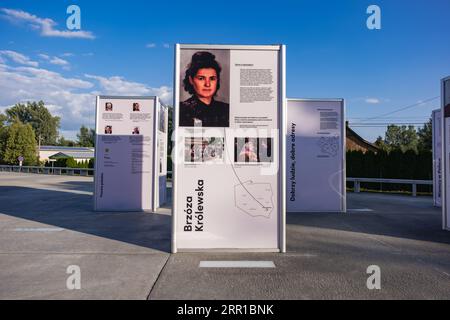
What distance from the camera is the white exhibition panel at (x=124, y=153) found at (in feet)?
32.1

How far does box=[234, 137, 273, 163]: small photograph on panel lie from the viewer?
533 centimetres

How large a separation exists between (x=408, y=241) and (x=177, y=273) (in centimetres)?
468

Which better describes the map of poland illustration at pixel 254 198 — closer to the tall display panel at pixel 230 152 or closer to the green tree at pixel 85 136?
the tall display panel at pixel 230 152

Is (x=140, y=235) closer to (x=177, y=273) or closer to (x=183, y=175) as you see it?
(x=183, y=175)

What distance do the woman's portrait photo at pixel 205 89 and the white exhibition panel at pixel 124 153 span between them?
4.98 metres

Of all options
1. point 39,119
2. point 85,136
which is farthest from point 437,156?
point 85,136

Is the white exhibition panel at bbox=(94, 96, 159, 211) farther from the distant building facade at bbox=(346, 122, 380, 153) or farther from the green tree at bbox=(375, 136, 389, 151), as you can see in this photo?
the green tree at bbox=(375, 136, 389, 151)

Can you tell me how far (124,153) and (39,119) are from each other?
109365mm

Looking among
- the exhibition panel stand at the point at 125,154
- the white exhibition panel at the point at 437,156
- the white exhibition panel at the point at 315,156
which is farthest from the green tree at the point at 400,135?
the exhibition panel stand at the point at 125,154

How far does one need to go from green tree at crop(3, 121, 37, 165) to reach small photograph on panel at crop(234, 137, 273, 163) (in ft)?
201

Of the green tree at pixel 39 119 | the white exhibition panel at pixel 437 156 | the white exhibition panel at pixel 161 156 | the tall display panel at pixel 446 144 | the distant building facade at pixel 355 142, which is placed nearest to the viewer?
the tall display panel at pixel 446 144

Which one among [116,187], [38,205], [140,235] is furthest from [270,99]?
[38,205]

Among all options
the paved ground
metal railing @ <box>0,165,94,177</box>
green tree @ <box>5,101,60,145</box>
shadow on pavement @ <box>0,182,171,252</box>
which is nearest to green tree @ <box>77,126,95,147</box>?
green tree @ <box>5,101,60,145</box>

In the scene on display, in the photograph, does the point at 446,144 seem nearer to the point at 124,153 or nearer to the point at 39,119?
the point at 124,153
